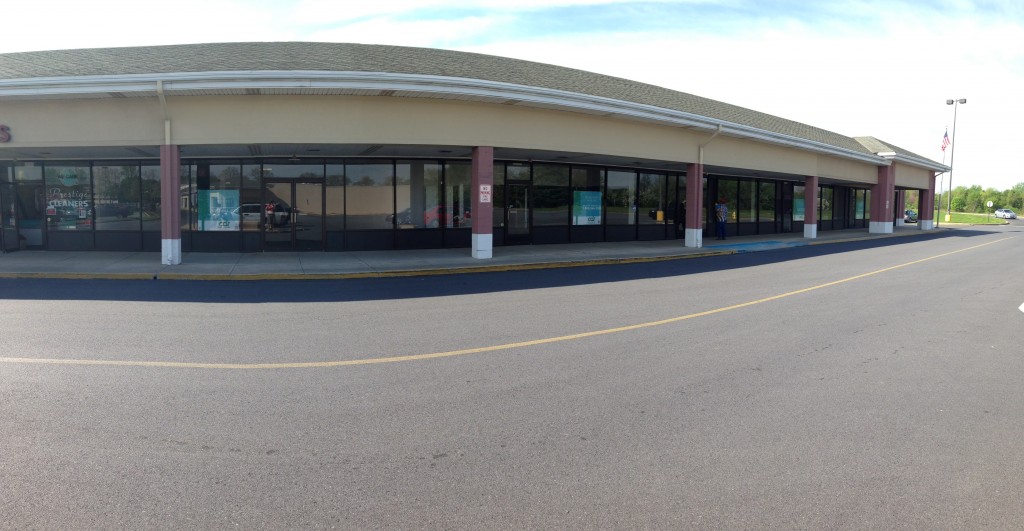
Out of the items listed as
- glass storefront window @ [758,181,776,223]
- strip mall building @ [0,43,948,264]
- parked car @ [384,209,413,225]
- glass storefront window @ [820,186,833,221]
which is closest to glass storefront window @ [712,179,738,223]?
glass storefront window @ [758,181,776,223]

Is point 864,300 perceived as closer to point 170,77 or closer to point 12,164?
point 170,77

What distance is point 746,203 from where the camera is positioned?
30516mm

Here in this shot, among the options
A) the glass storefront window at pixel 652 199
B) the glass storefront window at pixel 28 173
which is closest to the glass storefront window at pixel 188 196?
the glass storefront window at pixel 28 173

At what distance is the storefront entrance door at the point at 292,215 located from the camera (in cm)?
1950

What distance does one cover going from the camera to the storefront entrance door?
19.5 m

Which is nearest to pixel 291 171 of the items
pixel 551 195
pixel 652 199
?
pixel 551 195

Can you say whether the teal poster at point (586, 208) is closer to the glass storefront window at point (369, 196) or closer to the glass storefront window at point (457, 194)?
the glass storefront window at point (457, 194)

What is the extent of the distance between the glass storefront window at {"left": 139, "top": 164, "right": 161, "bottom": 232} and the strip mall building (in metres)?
0.04

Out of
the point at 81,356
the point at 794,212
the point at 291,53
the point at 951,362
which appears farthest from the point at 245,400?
the point at 794,212

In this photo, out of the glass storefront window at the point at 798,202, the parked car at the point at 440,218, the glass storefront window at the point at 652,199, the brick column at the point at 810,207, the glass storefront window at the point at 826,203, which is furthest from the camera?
the glass storefront window at the point at 826,203

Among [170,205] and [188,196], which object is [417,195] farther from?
[170,205]

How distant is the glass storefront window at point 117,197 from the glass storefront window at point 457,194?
357 inches

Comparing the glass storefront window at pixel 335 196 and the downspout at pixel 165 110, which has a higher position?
the downspout at pixel 165 110

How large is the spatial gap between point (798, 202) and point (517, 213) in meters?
18.7
